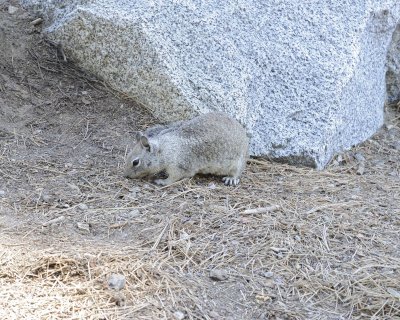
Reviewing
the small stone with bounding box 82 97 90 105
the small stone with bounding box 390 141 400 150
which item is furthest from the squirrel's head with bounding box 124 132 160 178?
the small stone with bounding box 390 141 400 150

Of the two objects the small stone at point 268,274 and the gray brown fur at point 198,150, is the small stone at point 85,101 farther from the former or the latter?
the small stone at point 268,274

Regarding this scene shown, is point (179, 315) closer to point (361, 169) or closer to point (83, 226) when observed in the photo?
point (83, 226)

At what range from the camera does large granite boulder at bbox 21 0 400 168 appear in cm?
609

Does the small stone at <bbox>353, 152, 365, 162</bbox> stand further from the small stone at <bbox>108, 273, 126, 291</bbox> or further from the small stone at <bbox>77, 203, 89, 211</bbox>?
the small stone at <bbox>108, 273, 126, 291</bbox>

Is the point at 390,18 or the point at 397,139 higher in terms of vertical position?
the point at 390,18

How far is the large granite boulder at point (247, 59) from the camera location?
20.0 ft

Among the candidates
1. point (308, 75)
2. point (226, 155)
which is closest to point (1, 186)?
point (226, 155)

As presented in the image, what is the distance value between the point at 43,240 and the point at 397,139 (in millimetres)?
4057

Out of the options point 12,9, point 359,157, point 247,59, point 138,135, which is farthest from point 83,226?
point 12,9

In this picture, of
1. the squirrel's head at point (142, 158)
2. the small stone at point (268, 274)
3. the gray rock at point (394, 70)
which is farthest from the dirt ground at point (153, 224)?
the gray rock at point (394, 70)

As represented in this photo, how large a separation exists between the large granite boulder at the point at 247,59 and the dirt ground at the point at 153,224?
256 mm

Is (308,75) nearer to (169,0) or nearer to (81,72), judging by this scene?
(169,0)

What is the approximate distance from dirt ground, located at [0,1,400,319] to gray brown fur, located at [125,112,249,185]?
0.13 metres

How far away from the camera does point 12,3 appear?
23.2 feet
